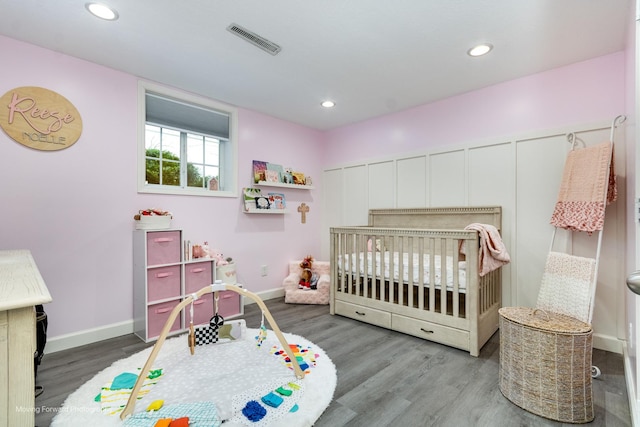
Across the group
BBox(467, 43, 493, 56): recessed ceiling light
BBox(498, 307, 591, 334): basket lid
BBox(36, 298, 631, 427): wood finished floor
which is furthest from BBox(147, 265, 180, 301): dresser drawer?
BBox(467, 43, 493, 56): recessed ceiling light

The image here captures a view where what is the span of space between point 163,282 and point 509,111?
359 centimetres

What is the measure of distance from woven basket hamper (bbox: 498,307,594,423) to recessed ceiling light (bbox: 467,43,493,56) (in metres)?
1.97

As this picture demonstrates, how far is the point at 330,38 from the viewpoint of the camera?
2209 millimetres

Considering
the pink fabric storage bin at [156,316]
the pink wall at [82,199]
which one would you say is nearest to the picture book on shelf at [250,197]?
the pink wall at [82,199]

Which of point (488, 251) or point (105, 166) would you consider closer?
point (488, 251)

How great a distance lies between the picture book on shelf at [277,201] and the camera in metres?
3.89

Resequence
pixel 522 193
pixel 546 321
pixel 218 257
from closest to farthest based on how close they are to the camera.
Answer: pixel 546 321, pixel 522 193, pixel 218 257

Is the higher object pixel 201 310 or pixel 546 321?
pixel 546 321

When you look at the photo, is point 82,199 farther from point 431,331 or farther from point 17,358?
point 431,331

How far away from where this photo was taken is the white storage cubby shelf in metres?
2.61

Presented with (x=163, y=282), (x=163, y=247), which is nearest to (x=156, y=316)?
(x=163, y=282)

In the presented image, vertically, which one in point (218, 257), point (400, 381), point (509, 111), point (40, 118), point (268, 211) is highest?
point (509, 111)

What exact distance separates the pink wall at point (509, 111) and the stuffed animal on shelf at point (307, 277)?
1618mm

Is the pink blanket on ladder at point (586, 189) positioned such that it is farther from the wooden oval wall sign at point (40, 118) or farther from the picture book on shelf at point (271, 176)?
the wooden oval wall sign at point (40, 118)
